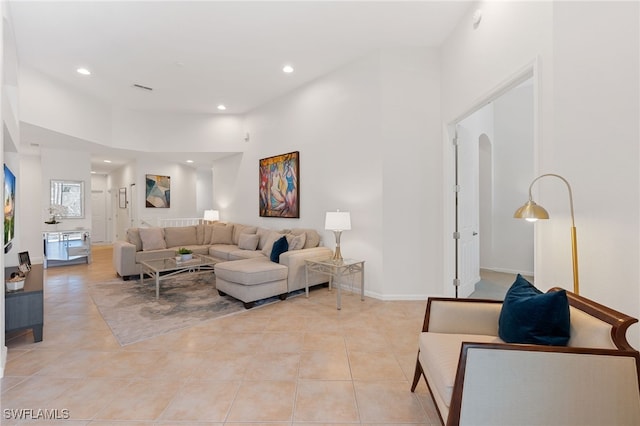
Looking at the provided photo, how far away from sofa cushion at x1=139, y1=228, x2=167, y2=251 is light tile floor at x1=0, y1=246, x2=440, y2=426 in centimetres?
201

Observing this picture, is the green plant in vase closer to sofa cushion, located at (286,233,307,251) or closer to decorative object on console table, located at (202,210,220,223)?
sofa cushion, located at (286,233,307,251)

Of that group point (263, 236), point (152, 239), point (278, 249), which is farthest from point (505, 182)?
point (152, 239)

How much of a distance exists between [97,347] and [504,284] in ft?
17.6

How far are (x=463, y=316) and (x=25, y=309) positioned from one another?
361cm

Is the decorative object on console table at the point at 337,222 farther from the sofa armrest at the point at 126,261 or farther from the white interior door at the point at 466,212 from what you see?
the sofa armrest at the point at 126,261

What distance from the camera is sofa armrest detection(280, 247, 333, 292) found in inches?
159

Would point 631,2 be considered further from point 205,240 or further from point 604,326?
point 205,240

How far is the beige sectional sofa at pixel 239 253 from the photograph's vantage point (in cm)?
374

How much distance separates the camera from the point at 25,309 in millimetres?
2619

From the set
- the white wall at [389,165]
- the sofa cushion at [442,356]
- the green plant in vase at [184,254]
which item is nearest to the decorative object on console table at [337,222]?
the white wall at [389,165]

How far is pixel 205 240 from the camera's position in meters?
6.29

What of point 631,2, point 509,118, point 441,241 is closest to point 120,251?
point 441,241

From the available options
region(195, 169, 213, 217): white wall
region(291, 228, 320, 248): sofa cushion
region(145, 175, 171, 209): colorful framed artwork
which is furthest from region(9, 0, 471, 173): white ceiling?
region(195, 169, 213, 217): white wall

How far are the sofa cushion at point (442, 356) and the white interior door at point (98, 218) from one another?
11478 millimetres
